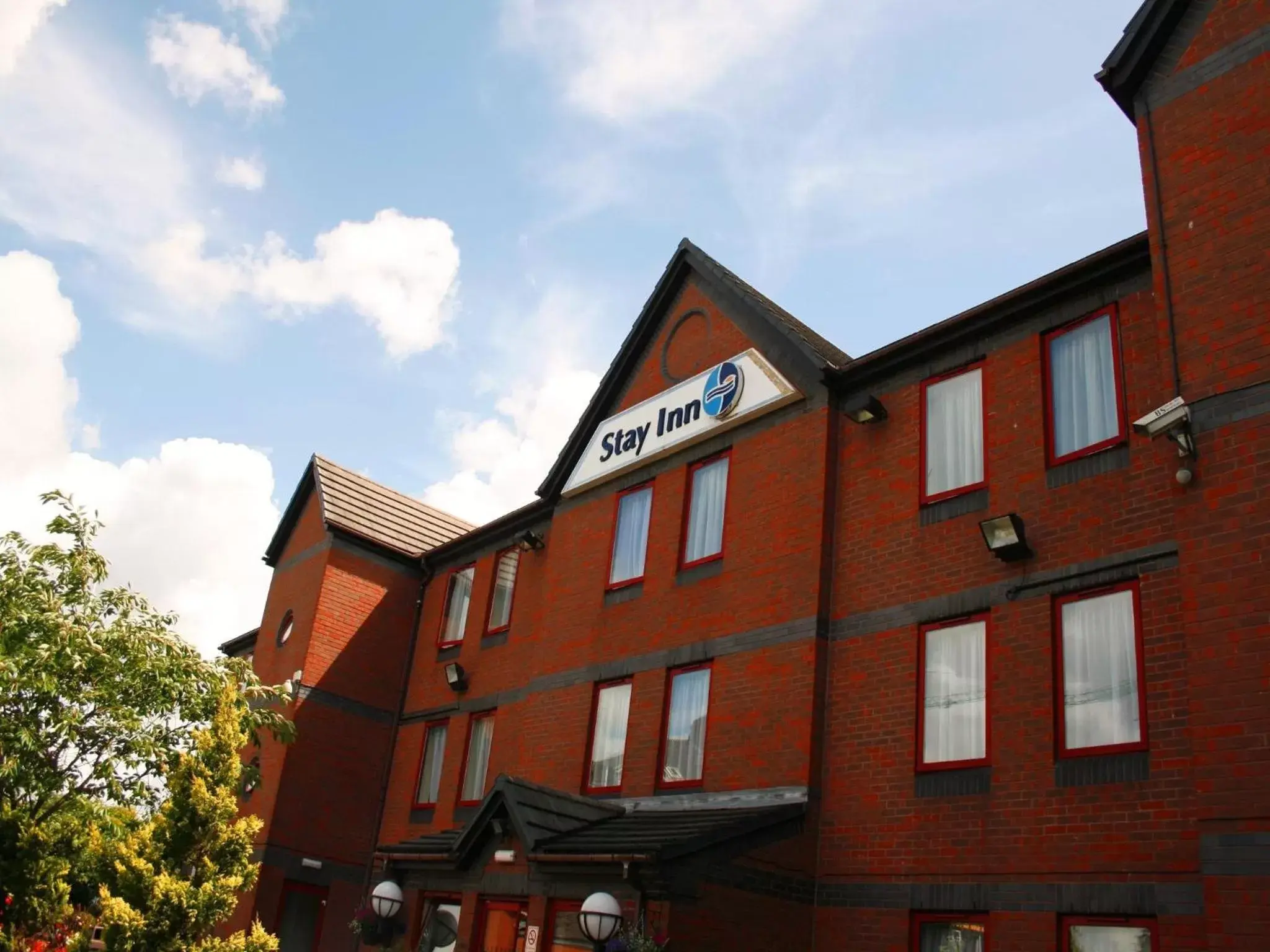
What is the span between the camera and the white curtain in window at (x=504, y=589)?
867 inches

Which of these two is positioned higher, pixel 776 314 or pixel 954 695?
pixel 776 314

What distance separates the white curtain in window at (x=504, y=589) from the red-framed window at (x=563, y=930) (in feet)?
26.6

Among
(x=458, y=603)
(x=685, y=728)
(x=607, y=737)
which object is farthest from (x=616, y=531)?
(x=458, y=603)

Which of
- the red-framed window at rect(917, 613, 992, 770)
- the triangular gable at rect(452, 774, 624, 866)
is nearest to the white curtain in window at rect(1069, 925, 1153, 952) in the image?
the red-framed window at rect(917, 613, 992, 770)

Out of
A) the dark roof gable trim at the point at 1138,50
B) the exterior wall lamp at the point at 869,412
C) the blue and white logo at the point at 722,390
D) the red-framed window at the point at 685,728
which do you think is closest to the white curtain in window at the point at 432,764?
the red-framed window at the point at 685,728

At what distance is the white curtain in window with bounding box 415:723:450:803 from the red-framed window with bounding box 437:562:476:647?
182cm

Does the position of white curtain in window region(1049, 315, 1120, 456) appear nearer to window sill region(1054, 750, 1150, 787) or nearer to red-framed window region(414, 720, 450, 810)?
window sill region(1054, 750, 1150, 787)

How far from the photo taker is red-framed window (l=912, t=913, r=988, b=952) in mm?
11398

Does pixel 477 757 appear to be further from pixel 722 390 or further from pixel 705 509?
pixel 722 390

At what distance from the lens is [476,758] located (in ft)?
69.2

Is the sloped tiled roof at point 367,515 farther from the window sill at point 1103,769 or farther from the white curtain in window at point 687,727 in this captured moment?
the window sill at point 1103,769

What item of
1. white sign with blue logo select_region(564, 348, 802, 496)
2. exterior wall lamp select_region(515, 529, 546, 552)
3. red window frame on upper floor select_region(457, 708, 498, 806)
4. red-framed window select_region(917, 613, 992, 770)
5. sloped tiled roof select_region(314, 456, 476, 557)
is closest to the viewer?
red-framed window select_region(917, 613, 992, 770)

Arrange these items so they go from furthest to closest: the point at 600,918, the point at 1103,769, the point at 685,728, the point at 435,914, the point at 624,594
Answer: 1. the point at 624,594
2. the point at 435,914
3. the point at 685,728
4. the point at 600,918
5. the point at 1103,769

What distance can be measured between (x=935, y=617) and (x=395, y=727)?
14.1 metres
